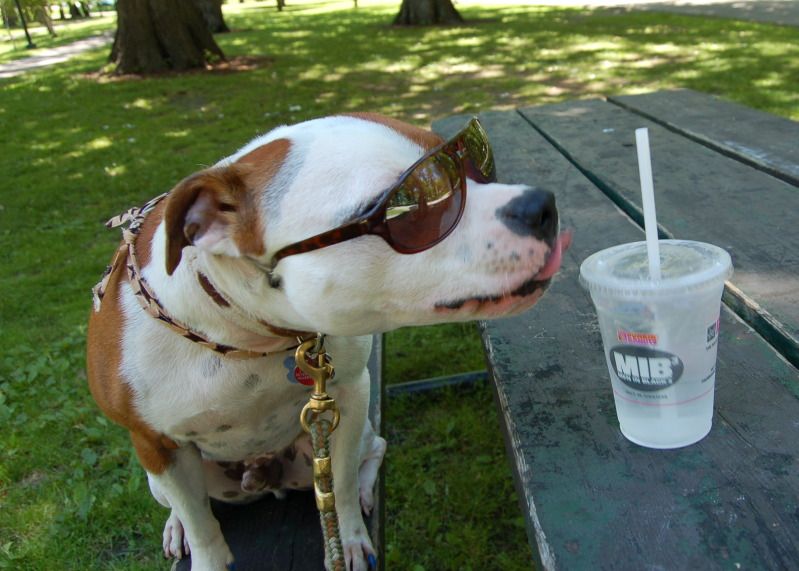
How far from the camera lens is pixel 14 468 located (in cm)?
298

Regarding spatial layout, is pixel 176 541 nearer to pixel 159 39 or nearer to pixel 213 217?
pixel 213 217

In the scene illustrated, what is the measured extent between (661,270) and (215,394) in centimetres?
100

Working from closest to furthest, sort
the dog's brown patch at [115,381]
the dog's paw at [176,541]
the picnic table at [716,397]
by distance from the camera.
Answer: the picnic table at [716,397] < the dog's brown patch at [115,381] < the dog's paw at [176,541]

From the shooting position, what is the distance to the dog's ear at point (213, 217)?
55.4 inches

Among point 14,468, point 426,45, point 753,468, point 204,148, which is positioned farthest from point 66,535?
point 426,45

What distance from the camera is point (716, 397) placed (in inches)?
52.8

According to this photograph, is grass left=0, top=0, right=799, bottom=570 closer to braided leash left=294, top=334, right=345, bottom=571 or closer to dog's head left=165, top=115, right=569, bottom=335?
braided leash left=294, top=334, right=345, bottom=571

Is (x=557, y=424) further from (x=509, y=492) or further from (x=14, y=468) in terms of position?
(x=14, y=468)

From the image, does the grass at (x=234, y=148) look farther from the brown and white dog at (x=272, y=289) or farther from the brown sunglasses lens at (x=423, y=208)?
the brown sunglasses lens at (x=423, y=208)

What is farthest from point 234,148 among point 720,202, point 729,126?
point 720,202

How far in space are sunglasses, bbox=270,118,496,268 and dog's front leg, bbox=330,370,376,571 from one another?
57cm

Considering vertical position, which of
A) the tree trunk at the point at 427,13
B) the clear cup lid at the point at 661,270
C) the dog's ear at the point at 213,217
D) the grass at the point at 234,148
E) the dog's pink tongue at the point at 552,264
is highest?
the dog's ear at the point at 213,217

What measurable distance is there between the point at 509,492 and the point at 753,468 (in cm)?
168

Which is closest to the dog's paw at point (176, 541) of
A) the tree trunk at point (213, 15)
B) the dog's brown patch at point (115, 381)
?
the dog's brown patch at point (115, 381)
